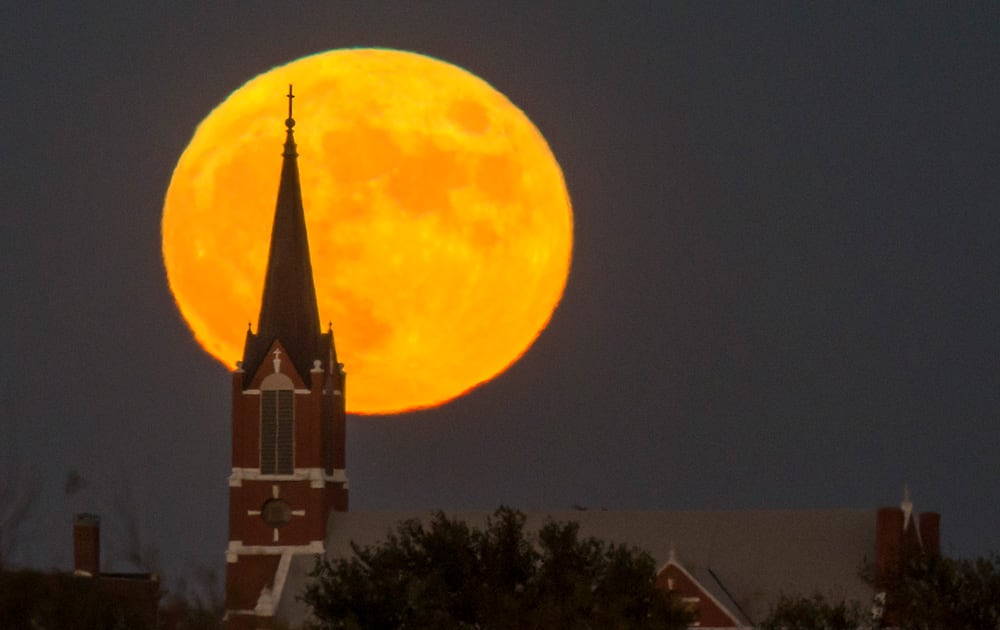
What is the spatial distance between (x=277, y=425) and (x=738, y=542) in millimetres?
17261

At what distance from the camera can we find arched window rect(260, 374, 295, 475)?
4232 inches

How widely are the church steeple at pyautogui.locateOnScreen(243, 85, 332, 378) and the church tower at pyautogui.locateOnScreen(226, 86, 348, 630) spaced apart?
0.04 metres

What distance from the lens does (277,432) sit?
355ft

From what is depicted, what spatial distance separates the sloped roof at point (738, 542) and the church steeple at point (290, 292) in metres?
6.91

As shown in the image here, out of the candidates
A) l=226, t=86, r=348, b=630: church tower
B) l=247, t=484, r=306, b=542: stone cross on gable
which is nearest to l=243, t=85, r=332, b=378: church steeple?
l=226, t=86, r=348, b=630: church tower

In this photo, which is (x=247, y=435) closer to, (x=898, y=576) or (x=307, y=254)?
(x=307, y=254)

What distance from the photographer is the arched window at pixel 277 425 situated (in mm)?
107500

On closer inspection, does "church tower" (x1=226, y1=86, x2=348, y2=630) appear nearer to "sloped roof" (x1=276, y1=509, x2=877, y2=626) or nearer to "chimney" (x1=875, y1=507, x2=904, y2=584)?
"sloped roof" (x1=276, y1=509, x2=877, y2=626)

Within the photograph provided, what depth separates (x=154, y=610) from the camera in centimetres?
5703

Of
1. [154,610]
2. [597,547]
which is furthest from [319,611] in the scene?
[154,610]

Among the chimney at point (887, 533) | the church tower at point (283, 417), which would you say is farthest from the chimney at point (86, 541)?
the chimney at point (887, 533)

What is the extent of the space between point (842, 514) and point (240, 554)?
21.9 meters

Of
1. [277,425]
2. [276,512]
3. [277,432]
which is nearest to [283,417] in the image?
[277,425]

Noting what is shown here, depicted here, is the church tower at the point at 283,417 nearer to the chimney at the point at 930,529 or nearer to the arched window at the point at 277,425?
the arched window at the point at 277,425
